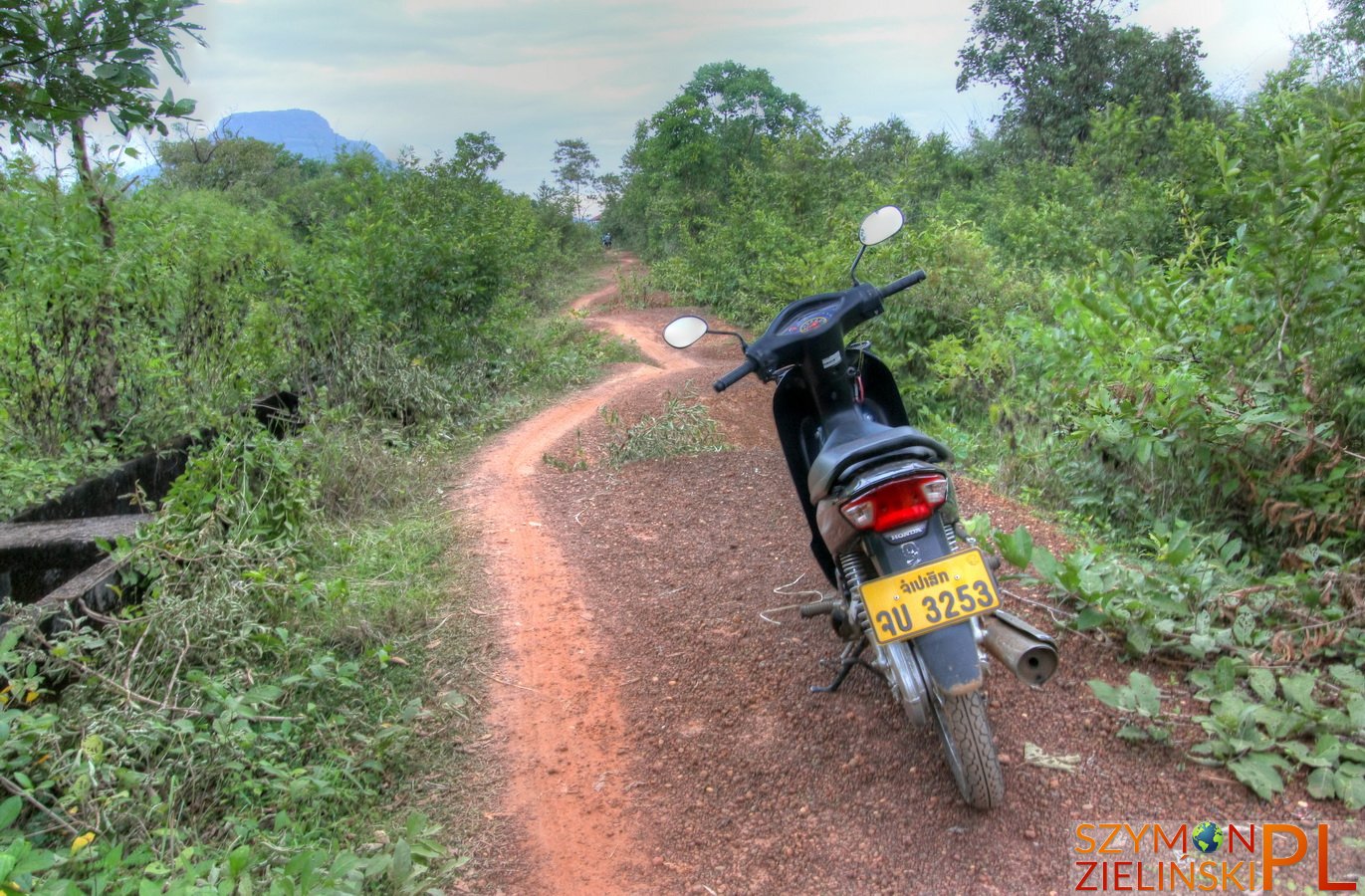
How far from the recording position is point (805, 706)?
3.44 m

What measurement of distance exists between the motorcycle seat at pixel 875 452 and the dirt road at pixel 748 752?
0.92m

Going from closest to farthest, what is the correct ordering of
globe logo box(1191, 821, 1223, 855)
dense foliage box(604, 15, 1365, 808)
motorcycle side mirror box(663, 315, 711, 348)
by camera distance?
1. globe logo box(1191, 821, 1223, 855)
2. dense foliage box(604, 15, 1365, 808)
3. motorcycle side mirror box(663, 315, 711, 348)

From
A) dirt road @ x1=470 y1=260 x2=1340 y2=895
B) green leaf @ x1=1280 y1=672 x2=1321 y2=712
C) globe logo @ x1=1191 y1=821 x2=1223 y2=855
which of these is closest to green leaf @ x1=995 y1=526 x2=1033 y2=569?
dirt road @ x1=470 y1=260 x2=1340 y2=895

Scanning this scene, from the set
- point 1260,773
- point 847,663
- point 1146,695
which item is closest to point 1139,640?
point 1146,695

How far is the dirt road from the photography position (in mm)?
2658

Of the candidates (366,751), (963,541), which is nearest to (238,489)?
(366,751)

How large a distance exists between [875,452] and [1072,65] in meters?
22.5

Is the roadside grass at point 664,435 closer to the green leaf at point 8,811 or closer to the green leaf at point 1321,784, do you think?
the green leaf at point 1321,784

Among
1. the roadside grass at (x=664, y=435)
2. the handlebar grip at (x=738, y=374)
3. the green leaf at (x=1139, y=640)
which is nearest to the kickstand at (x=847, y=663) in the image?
the green leaf at (x=1139, y=640)

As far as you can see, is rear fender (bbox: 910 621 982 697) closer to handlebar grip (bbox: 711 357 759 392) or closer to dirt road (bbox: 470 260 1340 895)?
dirt road (bbox: 470 260 1340 895)

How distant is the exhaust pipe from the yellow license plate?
15cm

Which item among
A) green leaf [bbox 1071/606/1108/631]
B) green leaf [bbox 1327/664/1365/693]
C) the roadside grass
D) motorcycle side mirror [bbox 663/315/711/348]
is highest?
motorcycle side mirror [bbox 663/315/711/348]

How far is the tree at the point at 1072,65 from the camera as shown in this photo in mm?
21016

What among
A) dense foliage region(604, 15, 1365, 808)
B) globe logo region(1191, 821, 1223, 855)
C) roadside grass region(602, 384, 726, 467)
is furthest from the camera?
roadside grass region(602, 384, 726, 467)
